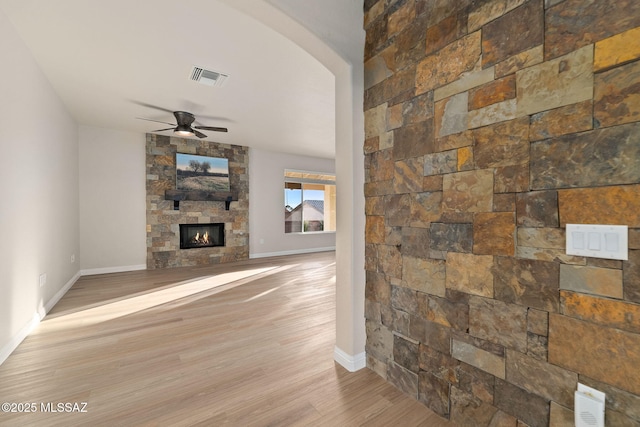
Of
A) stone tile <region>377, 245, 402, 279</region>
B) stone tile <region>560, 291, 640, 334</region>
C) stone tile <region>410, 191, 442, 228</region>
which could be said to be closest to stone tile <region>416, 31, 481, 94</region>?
stone tile <region>410, 191, 442, 228</region>

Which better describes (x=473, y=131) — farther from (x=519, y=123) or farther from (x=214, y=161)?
(x=214, y=161)

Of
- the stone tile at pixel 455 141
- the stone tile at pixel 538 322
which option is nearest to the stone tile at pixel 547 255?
the stone tile at pixel 538 322

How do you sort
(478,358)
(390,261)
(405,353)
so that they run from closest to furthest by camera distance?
(478,358)
(405,353)
(390,261)

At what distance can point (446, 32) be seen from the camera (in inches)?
53.4

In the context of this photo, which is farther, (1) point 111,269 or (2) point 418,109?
(1) point 111,269

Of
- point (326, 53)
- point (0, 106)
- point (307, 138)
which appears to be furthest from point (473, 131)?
point (307, 138)

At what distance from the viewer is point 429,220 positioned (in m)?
1.45

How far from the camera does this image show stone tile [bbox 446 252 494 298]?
3.94 ft

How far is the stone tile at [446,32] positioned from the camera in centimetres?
129

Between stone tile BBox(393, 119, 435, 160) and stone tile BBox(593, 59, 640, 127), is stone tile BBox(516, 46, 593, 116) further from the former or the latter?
stone tile BBox(393, 119, 435, 160)

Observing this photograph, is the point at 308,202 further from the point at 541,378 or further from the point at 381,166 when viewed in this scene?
the point at 541,378

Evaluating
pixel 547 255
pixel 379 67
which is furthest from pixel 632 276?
pixel 379 67

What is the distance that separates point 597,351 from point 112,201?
621cm

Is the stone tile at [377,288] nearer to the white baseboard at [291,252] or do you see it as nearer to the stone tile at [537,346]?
the stone tile at [537,346]
